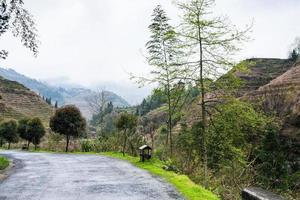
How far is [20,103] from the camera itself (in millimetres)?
160875

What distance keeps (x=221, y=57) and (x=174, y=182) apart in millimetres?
6012

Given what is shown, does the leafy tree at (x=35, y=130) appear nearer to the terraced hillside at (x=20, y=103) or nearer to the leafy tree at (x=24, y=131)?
the leafy tree at (x=24, y=131)

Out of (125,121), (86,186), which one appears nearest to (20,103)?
(125,121)

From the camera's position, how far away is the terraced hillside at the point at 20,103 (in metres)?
146

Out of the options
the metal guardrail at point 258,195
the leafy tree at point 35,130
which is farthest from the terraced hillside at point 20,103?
the metal guardrail at point 258,195

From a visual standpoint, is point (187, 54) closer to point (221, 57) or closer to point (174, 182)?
point (221, 57)

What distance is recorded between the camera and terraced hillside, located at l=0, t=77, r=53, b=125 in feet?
480

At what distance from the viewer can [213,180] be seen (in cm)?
1953

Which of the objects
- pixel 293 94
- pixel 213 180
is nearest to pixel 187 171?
pixel 213 180

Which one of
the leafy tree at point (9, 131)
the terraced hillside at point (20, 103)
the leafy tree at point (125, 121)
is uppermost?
the terraced hillside at point (20, 103)

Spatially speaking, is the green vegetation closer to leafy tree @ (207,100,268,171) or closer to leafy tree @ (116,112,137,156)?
leafy tree @ (116,112,137,156)

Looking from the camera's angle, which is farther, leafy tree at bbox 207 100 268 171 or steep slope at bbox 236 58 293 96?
steep slope at bbox 236 58 293 96

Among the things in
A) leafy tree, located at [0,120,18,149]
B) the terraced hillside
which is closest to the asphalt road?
leafy tree, located at [0,120,18,149]

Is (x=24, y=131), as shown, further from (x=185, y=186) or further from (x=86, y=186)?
(x=185, y=186)
